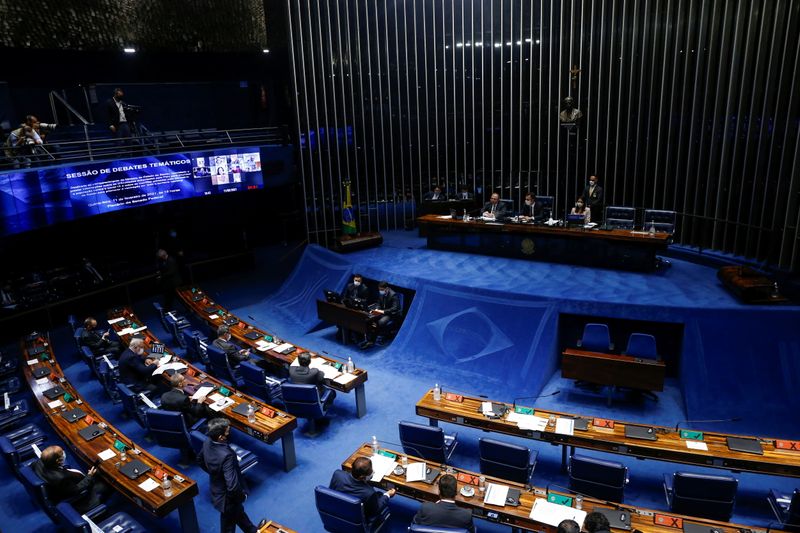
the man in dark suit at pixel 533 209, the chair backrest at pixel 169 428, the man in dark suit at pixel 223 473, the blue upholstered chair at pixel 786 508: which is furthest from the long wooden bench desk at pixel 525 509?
the man in dark suit at pixel 533 209

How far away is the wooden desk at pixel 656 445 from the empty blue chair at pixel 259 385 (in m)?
2.50

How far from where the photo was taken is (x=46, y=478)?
5.39 metres

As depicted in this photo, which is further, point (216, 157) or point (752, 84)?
point (216, 157)

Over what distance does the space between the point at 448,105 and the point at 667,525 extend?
12.5 meters

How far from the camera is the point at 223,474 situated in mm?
5172

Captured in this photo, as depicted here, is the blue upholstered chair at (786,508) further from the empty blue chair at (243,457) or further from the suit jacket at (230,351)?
the suit jacket at (230,351)

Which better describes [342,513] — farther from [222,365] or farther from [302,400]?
[222,365]

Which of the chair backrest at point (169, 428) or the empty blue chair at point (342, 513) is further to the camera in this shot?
the chair backrest at point (169, 428)

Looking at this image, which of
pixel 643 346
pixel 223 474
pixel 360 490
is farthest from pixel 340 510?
pixel 643 346

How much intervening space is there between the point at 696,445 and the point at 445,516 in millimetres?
2945

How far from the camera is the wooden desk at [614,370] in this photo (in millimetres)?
7469

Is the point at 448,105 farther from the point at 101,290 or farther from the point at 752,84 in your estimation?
the point at 101,290

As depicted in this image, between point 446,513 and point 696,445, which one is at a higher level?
point 446,513

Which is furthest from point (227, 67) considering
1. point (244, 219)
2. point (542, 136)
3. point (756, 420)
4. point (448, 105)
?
point (756, 420)
